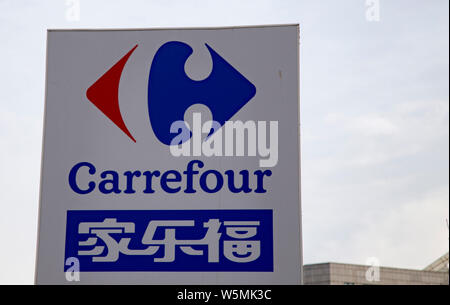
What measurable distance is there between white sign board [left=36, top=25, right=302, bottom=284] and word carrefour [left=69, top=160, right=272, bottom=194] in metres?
0.01

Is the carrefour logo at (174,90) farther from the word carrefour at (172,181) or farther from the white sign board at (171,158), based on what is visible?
the word carrefour at (172,181)

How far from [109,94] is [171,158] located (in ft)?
4.17

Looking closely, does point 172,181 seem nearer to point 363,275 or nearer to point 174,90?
point 174,90

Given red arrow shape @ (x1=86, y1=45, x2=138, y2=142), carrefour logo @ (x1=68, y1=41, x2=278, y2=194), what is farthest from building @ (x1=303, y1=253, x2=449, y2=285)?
red arrow shape @ (x1=86, y1=45, x2=138, y2=142)

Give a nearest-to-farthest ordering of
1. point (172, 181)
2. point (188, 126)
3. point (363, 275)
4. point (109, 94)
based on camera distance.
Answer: point (172, 181)
point (188, 126)
point (109, 94)
point (363, 275)

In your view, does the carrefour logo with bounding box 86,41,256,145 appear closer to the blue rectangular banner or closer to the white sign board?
the white sign board

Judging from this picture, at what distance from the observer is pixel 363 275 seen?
58094mm

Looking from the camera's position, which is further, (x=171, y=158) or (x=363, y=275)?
(x=363, y=275)

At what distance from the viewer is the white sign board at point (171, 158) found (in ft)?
29.0

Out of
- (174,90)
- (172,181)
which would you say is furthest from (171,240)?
(174,90)

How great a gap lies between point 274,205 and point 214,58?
2.25m

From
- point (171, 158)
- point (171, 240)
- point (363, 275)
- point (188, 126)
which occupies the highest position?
point (363, 275)

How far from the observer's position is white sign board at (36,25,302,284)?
8828 mm
